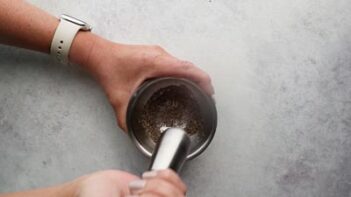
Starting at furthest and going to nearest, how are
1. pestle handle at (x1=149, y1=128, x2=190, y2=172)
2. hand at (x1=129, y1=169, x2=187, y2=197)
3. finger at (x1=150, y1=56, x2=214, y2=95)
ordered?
finger at (x1=150, y1=56, x2=214, y2=95) < pestle handle at (x1=149, y1=128, x2=190, y2=172) < hand at (x1=129, y1=169, x2=187, y2=197)

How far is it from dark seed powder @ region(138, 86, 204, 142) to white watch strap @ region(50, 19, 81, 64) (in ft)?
0.68

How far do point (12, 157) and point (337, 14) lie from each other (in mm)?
776

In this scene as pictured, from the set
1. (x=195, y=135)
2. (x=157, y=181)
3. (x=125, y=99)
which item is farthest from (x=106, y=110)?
(x=157, y=181)

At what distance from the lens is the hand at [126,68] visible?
928mm

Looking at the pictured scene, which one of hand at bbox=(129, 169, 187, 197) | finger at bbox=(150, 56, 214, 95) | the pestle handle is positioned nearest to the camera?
hand at bbox=(129, 169, 187, 197)

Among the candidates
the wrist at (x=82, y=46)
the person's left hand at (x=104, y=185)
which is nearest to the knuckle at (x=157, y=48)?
the wrist at (x=82, y=46)

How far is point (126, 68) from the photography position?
95 centimetres

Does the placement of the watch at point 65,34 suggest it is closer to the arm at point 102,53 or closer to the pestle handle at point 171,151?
the arm at point 102,53

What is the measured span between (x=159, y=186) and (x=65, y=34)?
455mm

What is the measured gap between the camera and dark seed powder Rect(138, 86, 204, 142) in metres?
0.96

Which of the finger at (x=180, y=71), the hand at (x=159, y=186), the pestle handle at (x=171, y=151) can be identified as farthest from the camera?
the finger at (x=180, y=71)

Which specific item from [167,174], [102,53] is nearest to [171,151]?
[167,174]

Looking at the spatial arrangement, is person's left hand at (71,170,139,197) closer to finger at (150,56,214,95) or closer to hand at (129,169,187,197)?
hand at (129,169,187,197)

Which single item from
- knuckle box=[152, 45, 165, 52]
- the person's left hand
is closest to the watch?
knuckle box=[152, 45, 165, 52]
